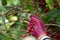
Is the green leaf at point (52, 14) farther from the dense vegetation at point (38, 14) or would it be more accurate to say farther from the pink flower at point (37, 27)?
the pink flower at point (37, 27)

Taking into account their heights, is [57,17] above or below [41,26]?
above

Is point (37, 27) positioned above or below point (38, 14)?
below

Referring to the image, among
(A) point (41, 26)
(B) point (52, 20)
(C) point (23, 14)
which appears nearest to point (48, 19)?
(B) point (52, 20)

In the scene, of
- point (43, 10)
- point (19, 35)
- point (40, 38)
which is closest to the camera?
point (40, 38)

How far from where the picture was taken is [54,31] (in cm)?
141

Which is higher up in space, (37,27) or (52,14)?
(52,14)

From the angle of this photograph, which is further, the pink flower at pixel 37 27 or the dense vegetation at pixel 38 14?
the dense vegetation at pixel 38 14

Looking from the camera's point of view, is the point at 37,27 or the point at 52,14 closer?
the point at 37,27

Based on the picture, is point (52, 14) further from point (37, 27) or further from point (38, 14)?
point (37, 27)

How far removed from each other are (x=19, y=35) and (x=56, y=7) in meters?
0.30

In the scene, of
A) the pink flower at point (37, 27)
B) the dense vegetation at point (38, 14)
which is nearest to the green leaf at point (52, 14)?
the dense vegetation at point (38, 14)

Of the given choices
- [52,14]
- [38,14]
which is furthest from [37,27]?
[52,14]

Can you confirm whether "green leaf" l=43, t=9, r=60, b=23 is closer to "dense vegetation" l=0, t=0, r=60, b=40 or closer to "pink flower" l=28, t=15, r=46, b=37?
"dense vegetation" l=0, t=0, r=60, b=40

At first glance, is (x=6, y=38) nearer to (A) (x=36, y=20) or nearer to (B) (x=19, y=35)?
(A) (x=36, y=20)
